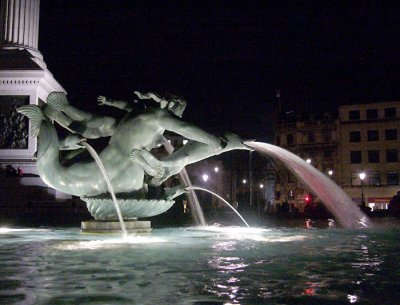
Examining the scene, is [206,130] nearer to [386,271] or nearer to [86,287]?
[386,271]

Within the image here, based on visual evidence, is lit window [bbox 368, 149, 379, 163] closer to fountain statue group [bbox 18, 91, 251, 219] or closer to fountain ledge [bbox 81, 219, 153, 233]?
fountain statue group [bbox 18, 91, 251, 219]

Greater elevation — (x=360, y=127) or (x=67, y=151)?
(x=360, y=127)

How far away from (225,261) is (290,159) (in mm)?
7803

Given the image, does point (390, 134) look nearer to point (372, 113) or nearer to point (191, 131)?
point (372, 113)

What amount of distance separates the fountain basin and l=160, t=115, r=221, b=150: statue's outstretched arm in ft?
6.13

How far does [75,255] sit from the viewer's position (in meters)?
6.56

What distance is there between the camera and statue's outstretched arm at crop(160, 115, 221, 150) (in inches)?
375

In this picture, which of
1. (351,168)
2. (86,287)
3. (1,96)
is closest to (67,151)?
(86,287)

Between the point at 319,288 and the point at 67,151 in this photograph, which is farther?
the point at 67,151

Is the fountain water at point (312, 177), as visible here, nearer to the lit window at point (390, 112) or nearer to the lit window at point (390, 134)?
the lit window at point (390, 134)

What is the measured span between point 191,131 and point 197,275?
15.9 ft

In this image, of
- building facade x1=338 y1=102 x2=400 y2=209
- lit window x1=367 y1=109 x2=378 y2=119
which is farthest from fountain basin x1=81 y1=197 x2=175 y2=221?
lit window x1=367 y1=109 x2=378 y2=119

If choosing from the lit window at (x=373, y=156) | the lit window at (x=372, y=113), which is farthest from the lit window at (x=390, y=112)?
the lit window at (x=373, y=156)

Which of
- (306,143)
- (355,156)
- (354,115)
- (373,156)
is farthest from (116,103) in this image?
(306,143)
